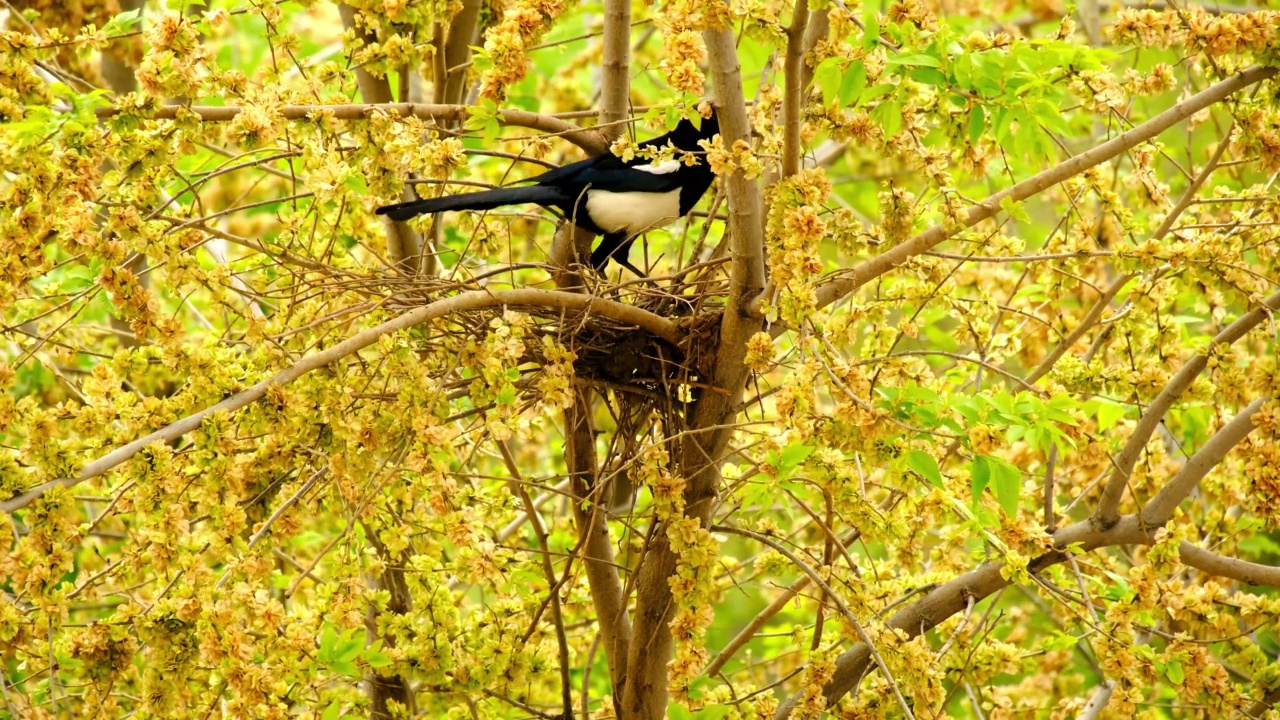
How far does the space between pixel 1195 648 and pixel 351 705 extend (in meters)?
2.02

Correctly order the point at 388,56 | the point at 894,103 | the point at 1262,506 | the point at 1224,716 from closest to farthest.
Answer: the point at 894,103 < the point at 1262,506 < the point at 1224,716 < the point at 388,56

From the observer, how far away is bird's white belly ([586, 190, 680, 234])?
12.7ft

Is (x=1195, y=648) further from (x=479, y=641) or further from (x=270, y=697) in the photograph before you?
(x=270, y=697)

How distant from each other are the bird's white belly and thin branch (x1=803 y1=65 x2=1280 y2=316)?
117cm

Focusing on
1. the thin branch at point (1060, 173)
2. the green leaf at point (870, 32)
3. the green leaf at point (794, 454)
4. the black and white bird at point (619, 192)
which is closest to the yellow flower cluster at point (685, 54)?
the green leaf at point (870, 32)

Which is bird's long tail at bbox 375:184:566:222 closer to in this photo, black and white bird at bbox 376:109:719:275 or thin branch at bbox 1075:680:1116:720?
black and white bird at bbox 376:109:719:275

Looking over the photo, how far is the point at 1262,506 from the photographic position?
275 cm

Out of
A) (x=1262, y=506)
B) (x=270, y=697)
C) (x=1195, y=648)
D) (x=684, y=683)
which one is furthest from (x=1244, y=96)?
(x=270, y=697)

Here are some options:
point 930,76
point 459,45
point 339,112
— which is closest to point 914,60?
point 930,76

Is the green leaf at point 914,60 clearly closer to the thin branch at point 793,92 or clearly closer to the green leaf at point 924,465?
the thin branch at point 793,92

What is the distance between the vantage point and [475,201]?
11.0 ft

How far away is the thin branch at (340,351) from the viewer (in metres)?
2.30

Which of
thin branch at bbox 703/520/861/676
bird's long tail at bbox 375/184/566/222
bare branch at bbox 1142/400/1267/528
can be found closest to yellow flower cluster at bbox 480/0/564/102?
bird's long tail at bbox 375/184/566/222

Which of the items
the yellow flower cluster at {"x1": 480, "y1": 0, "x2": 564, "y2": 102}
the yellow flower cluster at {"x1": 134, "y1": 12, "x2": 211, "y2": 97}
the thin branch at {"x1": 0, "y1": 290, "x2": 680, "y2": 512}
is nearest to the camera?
the thin branch at {"x1": 0, "y1": 290, "x2": 680, "y2": 512}
